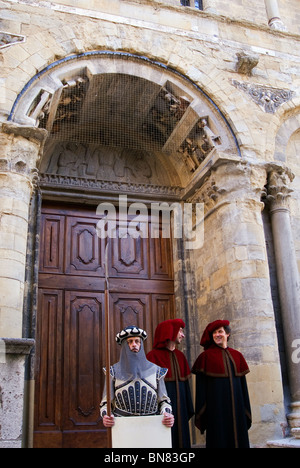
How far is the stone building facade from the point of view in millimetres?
6098

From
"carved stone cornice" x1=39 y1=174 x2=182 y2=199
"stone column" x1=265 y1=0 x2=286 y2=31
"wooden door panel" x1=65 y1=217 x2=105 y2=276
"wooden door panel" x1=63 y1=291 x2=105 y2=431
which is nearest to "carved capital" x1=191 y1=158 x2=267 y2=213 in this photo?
"carved stone cornice" x1=39 y1=174 x2=182 y2=199

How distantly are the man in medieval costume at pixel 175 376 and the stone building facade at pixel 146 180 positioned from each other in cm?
137

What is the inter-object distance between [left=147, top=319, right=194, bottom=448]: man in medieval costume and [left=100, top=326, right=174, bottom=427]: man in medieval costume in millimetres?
591

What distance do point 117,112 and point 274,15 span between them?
12.1 feet

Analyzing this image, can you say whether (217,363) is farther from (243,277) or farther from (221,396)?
(243,277)

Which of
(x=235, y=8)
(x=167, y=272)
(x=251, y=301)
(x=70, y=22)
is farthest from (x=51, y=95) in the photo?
(x=235, y=8)

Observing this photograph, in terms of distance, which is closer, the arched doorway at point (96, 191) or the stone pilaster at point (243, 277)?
the stone pilaster at point (243, 277)

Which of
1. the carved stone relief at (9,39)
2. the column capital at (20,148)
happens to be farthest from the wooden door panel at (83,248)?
the carved stone relief at (9,39)

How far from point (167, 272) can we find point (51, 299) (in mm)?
1954

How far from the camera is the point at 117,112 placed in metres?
7.84

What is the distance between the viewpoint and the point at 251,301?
6246mm

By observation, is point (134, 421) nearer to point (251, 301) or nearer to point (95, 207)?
point (251, 301)

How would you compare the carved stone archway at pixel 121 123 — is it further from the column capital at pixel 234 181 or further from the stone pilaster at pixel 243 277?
the stone pilaster at pixel 243 277

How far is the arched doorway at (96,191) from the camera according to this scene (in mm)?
6648
